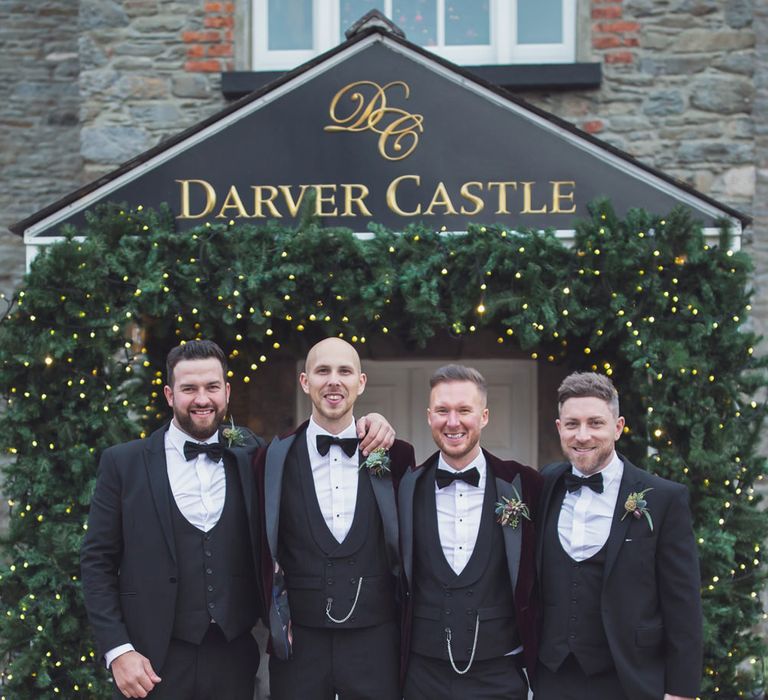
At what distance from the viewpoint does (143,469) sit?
3.24 m

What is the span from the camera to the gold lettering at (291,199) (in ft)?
15.2

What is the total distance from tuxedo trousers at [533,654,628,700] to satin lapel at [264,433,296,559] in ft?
3.22

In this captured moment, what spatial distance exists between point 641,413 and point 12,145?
5.25 m

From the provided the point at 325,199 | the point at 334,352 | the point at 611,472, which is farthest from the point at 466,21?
the point at 611,472

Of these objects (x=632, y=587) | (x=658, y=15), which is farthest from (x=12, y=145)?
(x=632, y=587)

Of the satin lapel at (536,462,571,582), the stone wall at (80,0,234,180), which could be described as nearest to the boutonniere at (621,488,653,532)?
the satin lapel at (536,462,571,582)

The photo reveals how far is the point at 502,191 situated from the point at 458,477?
190 cm

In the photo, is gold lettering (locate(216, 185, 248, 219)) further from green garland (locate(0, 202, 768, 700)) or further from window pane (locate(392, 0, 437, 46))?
window pane (locate(392, 0, 437, 46))

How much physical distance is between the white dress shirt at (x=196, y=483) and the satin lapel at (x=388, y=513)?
0.51 meters

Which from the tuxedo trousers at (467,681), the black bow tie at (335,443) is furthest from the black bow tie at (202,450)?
the tuxedo trousers at (467,681)

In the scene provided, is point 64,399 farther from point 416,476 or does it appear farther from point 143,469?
point 416,476

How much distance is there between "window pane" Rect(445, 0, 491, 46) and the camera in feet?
21.3

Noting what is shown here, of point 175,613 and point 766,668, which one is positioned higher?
point 175,613

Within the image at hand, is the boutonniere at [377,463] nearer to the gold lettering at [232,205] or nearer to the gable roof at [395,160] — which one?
the gable roof at [395,160]
